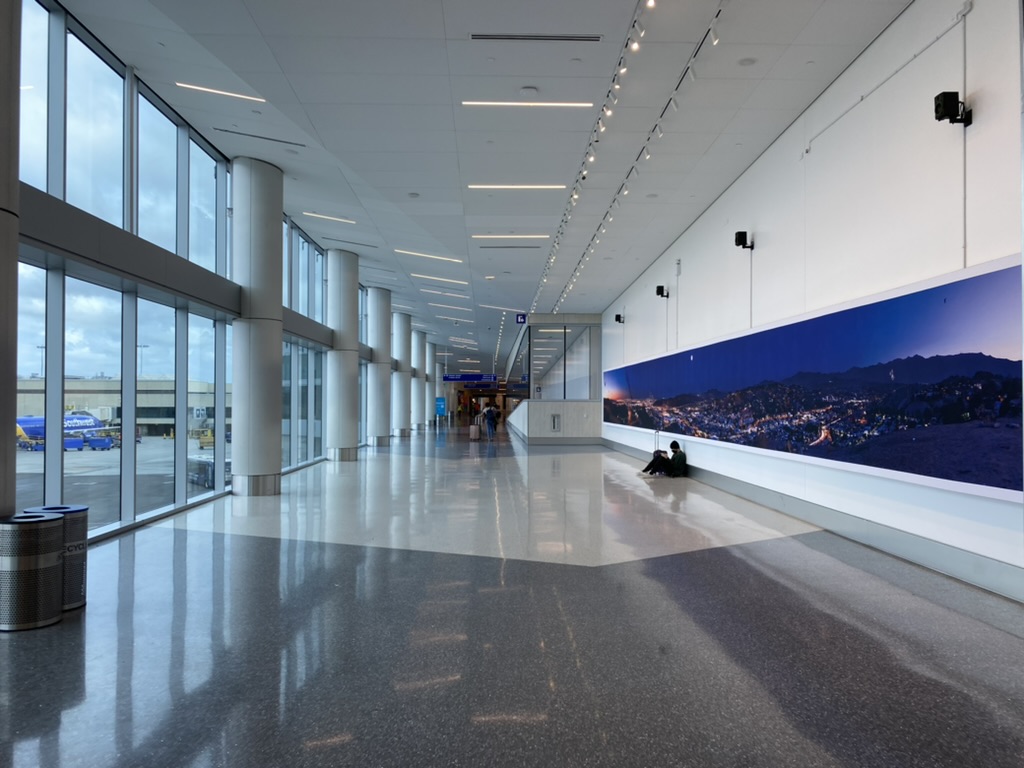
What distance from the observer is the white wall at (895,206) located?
201 inches

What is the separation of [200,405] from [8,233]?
6286mm

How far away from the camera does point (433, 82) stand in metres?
7.43

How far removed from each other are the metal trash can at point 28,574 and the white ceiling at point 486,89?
16.2ft

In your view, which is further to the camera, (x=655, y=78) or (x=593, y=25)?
(x=655, y=78)

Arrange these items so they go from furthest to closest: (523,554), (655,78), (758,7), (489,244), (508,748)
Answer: (489,244), (655,78), (523,554), (758,7), (508,748)

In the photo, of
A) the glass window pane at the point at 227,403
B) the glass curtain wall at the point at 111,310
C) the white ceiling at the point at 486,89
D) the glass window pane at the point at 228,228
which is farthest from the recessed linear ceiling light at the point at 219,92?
the glass window pane at the point at 227,403

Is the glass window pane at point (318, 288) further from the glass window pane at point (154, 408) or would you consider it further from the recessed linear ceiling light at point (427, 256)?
the glass window pane at point (154, 408)

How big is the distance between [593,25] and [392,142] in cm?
388

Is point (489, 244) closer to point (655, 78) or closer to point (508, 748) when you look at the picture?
point (655, 78)

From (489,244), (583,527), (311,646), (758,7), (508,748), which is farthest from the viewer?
(489,244)

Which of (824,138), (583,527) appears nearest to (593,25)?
(824,138)

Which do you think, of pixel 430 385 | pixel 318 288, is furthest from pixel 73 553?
pixel 430 385

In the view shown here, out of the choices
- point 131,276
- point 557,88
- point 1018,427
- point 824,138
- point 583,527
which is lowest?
point 583,527

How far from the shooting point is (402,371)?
29656 millimetres
